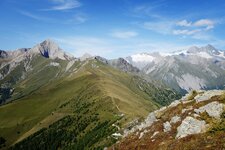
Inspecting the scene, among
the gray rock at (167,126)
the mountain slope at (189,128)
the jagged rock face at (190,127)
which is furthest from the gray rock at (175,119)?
the jagged rock face at (190,127)

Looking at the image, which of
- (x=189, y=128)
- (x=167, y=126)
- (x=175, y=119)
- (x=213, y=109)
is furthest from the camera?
(x=175, y=119)

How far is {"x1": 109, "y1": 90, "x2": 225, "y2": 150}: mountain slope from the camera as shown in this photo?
50.0m

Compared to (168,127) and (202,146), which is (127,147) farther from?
(202,146)

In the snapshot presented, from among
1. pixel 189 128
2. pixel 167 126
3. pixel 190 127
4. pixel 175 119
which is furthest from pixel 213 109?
pixel 167 126

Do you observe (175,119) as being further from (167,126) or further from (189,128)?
(189,128)

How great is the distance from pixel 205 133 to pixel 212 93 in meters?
20.9

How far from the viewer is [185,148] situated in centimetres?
4834

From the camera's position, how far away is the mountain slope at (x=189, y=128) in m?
50.0

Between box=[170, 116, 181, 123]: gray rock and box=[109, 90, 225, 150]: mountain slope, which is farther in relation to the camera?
box=[170, 116, 181, 123]: gray rock

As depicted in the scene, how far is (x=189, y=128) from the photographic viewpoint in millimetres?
56875

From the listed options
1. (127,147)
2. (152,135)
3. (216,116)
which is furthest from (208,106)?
→ (127,147)

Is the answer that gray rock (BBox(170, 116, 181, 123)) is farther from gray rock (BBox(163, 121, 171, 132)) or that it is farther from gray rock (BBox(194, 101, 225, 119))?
gray rock (BBox(194, 101, 225, 119))

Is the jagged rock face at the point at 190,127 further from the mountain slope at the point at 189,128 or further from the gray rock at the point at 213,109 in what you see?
the gray rock at the point at 213,109

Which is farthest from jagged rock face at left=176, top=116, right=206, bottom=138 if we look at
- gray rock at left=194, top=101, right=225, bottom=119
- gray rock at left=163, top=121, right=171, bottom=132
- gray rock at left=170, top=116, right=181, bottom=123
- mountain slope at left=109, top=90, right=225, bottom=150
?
gray rock at left=163, top=121, right=171, bottom=132
